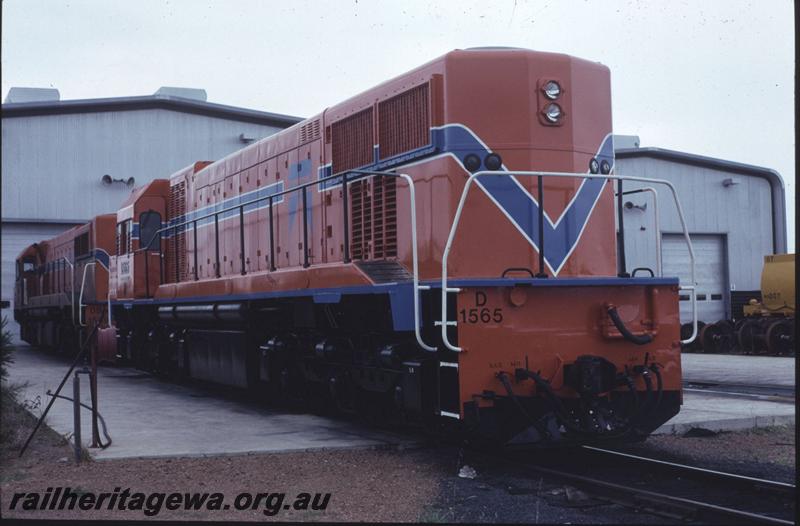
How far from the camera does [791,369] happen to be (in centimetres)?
1867

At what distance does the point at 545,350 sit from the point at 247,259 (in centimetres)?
606

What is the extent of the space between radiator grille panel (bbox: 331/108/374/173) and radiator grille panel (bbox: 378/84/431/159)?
11.3 inches

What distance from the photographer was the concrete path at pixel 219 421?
8492mm

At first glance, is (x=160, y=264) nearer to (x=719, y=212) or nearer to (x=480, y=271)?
(x=480, y=271)

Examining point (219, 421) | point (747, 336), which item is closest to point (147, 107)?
point (747, 336)

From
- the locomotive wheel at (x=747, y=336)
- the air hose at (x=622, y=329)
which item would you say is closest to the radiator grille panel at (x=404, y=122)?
the air hose at (x=622, y=329)

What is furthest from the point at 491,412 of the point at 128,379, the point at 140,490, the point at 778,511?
the point at 128,379

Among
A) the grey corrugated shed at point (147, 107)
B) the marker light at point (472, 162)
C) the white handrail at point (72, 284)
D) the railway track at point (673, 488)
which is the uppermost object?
the grey corrugated shed at point (147, 107)

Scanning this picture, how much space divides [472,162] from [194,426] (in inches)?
173

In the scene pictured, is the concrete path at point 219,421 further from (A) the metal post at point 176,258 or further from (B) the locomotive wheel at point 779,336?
(B) the locomotive wheel at point 779,336

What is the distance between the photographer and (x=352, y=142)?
9.59 metres

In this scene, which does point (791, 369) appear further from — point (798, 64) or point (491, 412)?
point (798, 64)

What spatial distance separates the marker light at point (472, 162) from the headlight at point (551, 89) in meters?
0.88

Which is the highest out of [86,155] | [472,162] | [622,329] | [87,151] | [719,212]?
[87,151]
